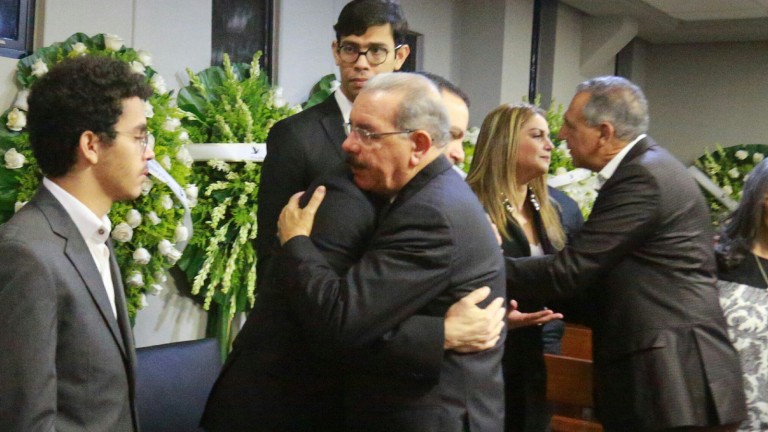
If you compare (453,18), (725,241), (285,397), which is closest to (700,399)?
(725,241)

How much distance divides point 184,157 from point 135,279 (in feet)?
1.61

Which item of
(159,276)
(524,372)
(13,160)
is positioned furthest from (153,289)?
(524,372)

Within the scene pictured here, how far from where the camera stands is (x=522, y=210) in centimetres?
301

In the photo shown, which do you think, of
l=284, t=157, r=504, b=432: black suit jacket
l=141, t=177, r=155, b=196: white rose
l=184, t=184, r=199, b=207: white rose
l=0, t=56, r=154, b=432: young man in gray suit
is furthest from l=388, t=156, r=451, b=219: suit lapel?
l=184, t=184, r=199, b=207: white rose

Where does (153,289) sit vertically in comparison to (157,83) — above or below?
below

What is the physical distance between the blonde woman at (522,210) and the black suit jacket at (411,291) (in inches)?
39.2

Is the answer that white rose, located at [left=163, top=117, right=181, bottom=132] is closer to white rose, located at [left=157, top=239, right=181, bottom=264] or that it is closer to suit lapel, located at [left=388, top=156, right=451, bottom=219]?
white rose, located at [left=157, top=239, right=181, bottom=264]

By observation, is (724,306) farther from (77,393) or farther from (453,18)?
(453,18)

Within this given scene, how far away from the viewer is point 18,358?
1.51 metres

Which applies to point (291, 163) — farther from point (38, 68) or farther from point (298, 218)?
point (38, 68)

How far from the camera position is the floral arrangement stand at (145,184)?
3078mm

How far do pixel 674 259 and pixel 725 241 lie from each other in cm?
48

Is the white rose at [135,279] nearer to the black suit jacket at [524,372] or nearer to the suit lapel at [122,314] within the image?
the black suit jacket at [524,372]

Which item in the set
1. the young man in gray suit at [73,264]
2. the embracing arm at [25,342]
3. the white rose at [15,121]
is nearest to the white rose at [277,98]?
the white rose at [15,121]
